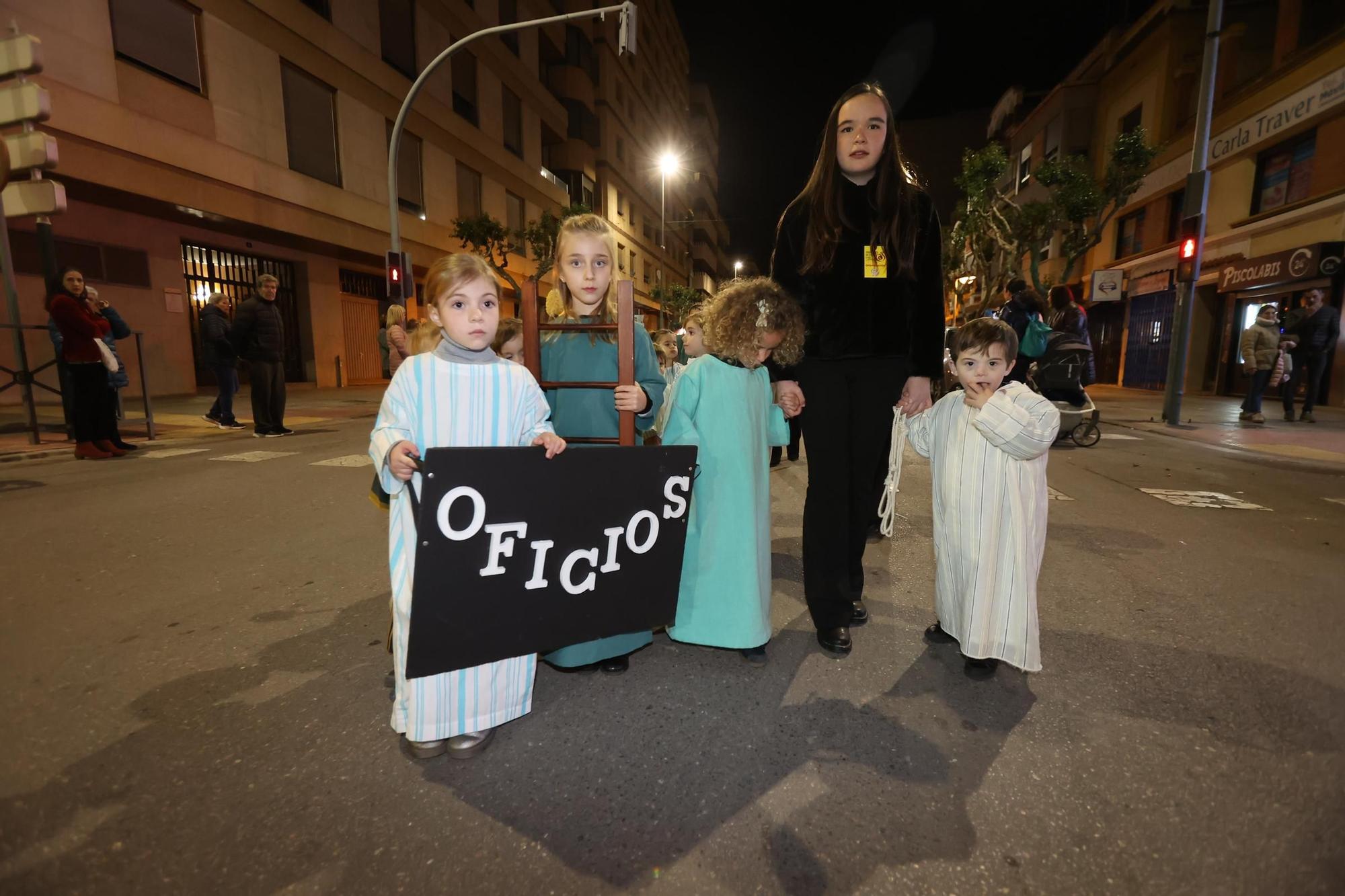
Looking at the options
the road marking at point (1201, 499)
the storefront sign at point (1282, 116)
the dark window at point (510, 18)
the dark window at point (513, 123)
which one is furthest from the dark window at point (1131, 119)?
the dark window at point (513, 123)

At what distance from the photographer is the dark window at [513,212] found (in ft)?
82.8

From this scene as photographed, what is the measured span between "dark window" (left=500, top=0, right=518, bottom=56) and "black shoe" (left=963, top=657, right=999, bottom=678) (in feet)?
89.9

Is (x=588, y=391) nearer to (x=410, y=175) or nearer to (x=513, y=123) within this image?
(x=410, y=175)

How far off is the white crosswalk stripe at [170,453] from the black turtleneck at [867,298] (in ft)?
25.8

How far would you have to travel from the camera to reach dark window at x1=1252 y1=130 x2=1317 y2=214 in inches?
570

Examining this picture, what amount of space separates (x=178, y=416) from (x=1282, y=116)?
24170mm

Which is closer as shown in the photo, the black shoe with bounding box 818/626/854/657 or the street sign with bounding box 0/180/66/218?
the black shoe with bounding box 818/626/854/657

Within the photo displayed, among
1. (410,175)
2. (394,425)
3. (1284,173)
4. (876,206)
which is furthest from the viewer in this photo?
(410,175)

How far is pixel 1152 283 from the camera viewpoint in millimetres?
20266

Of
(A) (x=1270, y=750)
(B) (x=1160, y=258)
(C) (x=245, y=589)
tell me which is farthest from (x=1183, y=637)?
(B) (x=1160, y=258)

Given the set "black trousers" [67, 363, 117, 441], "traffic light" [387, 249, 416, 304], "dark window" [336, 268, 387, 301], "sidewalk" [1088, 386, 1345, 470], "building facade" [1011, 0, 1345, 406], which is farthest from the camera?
"dark window" [336, 268, 387, 301]

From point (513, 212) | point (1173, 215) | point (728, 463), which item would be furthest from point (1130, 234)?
point (728, 463)

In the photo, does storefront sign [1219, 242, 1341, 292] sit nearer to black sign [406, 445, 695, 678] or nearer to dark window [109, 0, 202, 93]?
black sign [406, 445, 695, 678]

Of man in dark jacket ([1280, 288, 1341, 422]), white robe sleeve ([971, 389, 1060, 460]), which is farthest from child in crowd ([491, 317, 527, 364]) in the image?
man in dark jacket ([1280, 288, 1341, 422])
